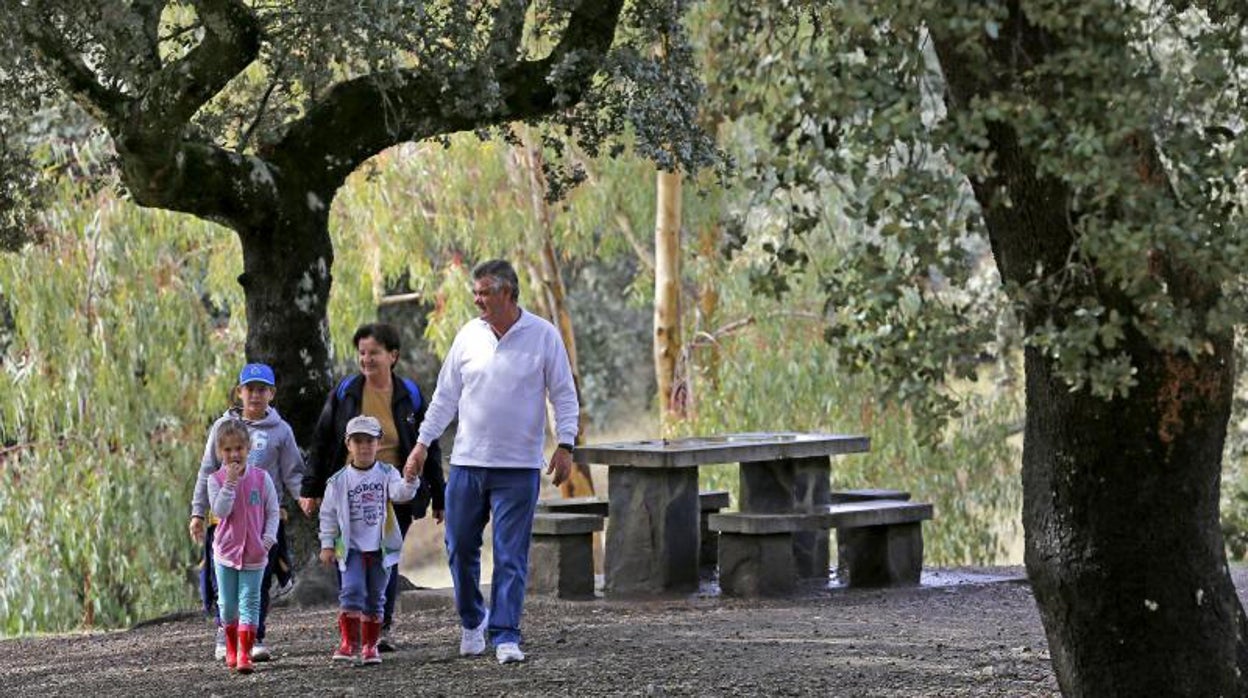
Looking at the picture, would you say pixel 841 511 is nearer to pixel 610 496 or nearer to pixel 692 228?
pixel 610 496

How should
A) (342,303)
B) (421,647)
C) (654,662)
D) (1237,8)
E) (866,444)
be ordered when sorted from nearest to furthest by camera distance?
1. (1237,8)
2. (654,662)
3. (421,647)
4. (866,444)
5. (342,303)

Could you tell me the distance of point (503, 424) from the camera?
31.0 feet

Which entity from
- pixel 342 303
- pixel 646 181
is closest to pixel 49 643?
pixel 342 303

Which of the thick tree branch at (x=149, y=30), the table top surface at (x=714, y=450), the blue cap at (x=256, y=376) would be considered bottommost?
the table top surface at (x=714, y=450)

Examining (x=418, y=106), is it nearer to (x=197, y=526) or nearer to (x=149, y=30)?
(x=149, y=30)

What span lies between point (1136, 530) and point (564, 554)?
6798mm

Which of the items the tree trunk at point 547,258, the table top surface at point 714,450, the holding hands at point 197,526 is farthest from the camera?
the tree trunk at point 547,258

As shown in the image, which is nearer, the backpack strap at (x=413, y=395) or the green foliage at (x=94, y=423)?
the backpack strap at (x=413, y=395)

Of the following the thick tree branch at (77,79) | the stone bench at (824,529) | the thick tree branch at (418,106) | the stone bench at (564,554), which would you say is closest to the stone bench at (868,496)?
the stone bench at (824,529)

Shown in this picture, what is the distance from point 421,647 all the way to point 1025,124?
603 cm

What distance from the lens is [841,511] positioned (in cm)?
A: 1341

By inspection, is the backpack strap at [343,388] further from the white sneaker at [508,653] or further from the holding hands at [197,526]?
the white sneaker at [508,653]

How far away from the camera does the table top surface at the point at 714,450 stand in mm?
12875

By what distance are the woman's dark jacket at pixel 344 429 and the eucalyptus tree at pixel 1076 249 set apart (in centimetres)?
345
